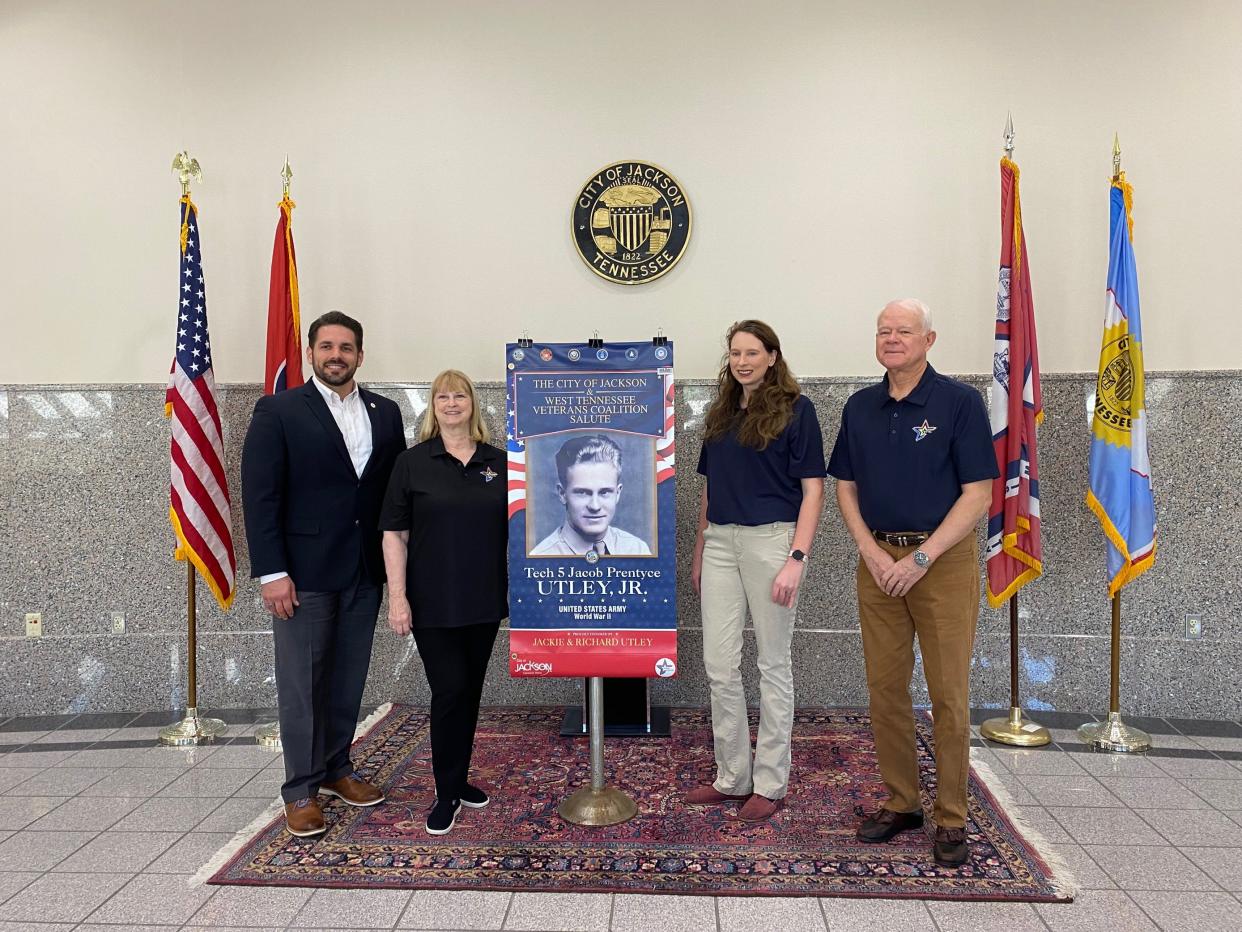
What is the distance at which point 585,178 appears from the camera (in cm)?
435

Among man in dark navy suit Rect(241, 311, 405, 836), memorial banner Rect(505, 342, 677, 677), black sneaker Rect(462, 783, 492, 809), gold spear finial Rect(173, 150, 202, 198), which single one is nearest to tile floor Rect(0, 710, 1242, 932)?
man in dark navy suit Rect(241, 311, 405, 836)

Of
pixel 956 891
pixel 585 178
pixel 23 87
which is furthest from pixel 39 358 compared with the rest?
pixel 956 891

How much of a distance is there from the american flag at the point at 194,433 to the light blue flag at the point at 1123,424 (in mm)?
4184

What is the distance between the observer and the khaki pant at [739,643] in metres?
2.92

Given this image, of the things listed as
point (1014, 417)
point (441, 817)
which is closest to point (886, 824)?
point (441, 817)

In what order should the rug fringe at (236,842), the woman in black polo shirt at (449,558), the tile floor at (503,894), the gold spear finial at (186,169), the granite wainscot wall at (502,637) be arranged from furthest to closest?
the granite wainscot wall at (502,637), the gold spear finial at (186,169), the woman in black polo shirt at (449,558), the rug fringe at (236,842), the tile floor at (503,894)

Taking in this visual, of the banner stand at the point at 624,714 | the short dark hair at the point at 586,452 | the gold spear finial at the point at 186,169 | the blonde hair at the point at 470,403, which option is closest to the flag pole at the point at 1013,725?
the banner stand at the point at 624,714

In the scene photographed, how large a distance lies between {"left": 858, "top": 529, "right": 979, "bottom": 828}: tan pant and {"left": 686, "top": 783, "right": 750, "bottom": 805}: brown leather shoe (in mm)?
558

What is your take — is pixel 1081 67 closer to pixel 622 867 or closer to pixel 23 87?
pixel 622 867

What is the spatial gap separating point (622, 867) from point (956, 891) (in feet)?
3.36

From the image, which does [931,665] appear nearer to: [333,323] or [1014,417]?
[1014,417]

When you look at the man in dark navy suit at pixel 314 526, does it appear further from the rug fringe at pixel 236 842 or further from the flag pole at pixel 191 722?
the flag pole at pixel 191 722

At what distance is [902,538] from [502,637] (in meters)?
2.37

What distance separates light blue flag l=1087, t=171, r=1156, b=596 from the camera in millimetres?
3758
